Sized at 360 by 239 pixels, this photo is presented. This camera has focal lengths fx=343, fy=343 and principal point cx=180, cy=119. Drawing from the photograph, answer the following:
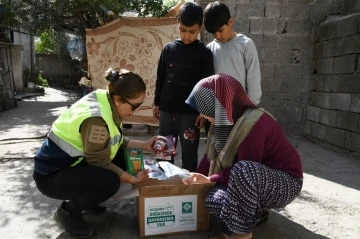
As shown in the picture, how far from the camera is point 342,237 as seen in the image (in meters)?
2.38

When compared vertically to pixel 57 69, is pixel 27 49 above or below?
above

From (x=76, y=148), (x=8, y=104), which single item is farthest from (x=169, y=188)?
(x=8, y=104)

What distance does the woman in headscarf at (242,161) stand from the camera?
2.00m

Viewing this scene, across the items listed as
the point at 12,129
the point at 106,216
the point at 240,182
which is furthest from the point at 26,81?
the point at 240,182

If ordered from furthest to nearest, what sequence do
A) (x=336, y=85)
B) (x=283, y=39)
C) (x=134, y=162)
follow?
(x=283, y=39) → (x=336, y=85) → (x=134, y=162)

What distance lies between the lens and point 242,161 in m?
2.05

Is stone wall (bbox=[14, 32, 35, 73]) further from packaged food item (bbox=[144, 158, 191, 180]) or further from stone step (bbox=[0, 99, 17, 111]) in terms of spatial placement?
packaged food item (bbox=[144, 158, 191, 180])

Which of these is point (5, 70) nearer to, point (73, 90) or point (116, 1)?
point (73, 90)

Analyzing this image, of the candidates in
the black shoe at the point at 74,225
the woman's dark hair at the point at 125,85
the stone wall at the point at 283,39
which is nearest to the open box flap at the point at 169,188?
the black shoe at the point at 74,225

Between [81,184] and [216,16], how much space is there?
1.63m

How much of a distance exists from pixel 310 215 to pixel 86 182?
5.81ft

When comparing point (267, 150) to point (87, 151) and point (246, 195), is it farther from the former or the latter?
point (87, 151)

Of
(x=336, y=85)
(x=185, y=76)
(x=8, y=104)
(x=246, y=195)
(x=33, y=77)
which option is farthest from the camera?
(x=33, y=77)

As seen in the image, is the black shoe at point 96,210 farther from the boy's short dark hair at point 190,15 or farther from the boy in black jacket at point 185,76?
the boy's short dark hair at point 190,15
